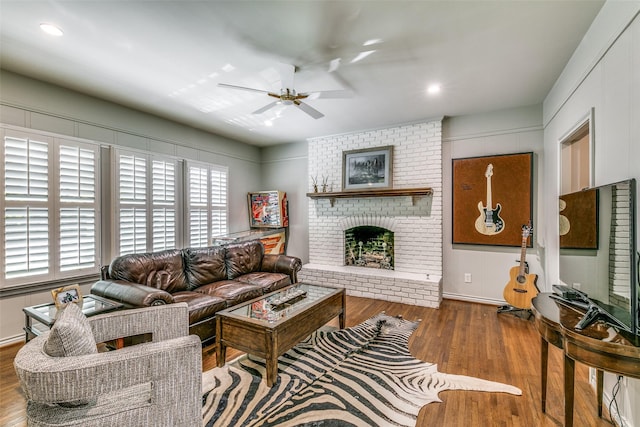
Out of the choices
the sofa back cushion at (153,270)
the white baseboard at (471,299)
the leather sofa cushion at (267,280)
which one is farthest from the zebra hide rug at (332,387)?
the white baseboard at (471,299)

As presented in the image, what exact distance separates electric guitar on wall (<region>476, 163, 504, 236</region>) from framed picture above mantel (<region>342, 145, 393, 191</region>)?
1332mm

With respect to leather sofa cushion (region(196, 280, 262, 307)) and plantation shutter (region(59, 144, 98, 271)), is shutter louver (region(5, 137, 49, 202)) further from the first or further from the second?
leather sofa cushion (region(196, 280, 262, 307))

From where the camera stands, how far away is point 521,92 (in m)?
3.29

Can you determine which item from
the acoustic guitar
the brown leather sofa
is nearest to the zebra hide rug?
the brown leather sofa

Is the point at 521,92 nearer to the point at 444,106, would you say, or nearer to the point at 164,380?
the point at 444,106

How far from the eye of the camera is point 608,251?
1.59 meters

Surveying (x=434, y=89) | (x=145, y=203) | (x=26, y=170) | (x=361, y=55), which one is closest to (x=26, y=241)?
(x=26, y=170)

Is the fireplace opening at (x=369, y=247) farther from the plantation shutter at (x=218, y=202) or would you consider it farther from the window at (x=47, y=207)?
the window at (x=47, y=207)

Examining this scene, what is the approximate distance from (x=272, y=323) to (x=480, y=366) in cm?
180

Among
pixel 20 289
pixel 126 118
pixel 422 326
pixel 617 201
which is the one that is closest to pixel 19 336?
pixel 20 289

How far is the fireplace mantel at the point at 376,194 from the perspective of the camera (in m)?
4.15

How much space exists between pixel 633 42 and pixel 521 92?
74.3 inches

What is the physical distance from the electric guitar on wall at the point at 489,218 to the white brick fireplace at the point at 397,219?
0.54 metres

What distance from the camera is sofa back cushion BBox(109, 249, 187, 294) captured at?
2777mm
